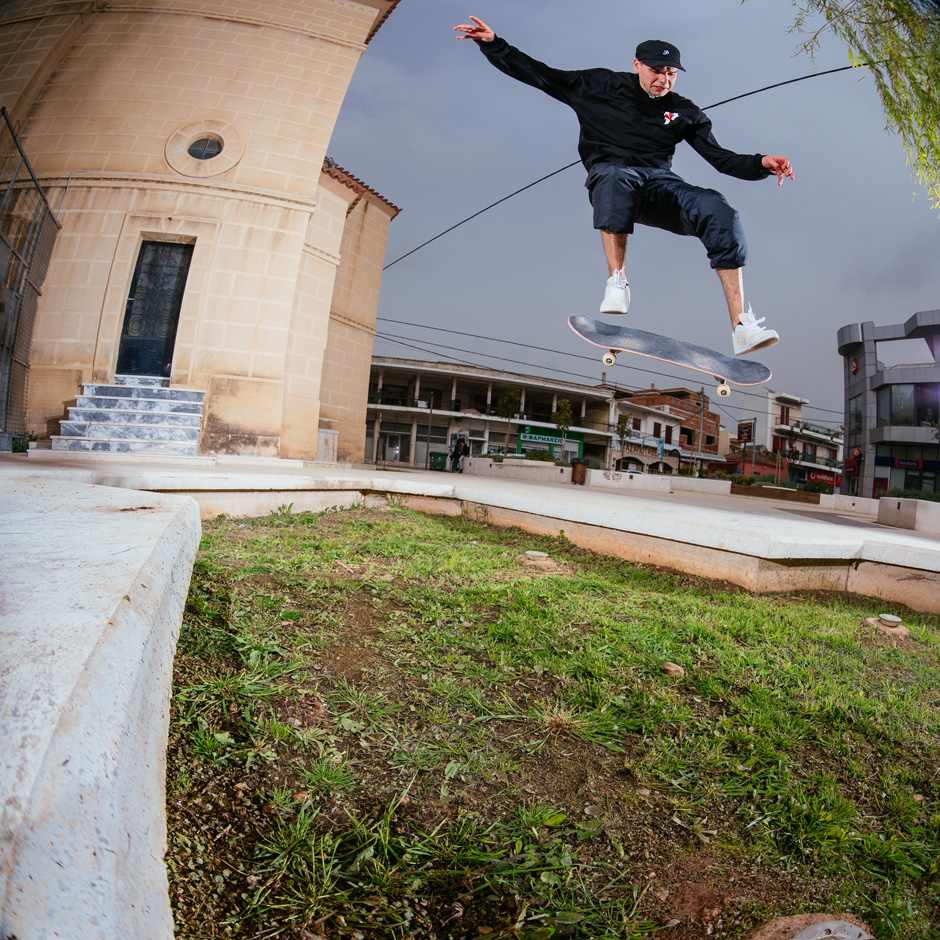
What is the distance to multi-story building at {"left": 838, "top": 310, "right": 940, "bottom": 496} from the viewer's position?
27.2 m

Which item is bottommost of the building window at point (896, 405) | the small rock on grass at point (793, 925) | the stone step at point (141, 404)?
the small rock on grass at point (793, 925)

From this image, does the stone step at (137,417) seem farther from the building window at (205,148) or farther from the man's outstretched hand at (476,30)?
the man's outstretched hand at (476,30)

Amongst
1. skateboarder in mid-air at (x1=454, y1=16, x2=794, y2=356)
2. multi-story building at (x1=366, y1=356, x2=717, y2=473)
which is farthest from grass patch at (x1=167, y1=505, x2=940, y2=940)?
multi-story building at (x1=366, y1=356, x2=717, y2=473)

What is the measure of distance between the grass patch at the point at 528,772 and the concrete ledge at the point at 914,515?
657 centimetres

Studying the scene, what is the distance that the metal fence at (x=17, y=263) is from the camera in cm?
404

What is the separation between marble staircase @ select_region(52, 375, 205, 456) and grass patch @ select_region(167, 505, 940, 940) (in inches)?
154

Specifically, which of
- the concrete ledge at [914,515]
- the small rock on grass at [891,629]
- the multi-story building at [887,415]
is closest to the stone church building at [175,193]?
the small rock on grass at [891,629]

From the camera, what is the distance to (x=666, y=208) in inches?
241

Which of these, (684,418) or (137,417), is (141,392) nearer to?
(137,417)

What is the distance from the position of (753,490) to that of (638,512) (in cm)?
2237

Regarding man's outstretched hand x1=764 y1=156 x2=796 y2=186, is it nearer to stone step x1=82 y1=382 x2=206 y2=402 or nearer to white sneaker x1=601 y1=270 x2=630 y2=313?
white sneaker x1=601 y1=270 x2=630 y2=313

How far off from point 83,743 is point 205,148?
335 inches

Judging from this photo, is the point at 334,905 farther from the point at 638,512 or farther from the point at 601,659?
the point at 638,512

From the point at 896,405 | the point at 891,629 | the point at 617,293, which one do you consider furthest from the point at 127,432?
the point at 896,405
